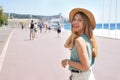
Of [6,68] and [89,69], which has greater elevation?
[89,69]

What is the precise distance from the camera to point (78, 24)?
3.53 m

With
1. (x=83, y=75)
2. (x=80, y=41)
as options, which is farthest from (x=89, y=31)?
(x=83, y=75)

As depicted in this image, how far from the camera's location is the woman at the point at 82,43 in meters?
3.36

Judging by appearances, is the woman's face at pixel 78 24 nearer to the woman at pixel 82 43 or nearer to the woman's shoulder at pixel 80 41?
the woman at pixel 82 43

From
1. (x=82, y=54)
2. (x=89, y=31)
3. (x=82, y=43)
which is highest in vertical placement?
(x=89, y=31)

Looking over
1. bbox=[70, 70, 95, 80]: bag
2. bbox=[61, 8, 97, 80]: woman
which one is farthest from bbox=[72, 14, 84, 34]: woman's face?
bbox=[70, 70, 95, 80]: bag

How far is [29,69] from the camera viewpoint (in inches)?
396

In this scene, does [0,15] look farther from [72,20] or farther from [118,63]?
[72,20]

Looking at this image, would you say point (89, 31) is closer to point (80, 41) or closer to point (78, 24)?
point (78, 24)

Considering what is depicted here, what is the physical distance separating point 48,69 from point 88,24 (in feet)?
21.8

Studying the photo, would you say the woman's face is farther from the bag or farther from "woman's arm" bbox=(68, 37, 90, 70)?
the bag

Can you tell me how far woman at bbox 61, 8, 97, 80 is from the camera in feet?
11.0

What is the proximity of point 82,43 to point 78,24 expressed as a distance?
0.92ft

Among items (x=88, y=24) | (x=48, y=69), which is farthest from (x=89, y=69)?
(x=48, y=69)
